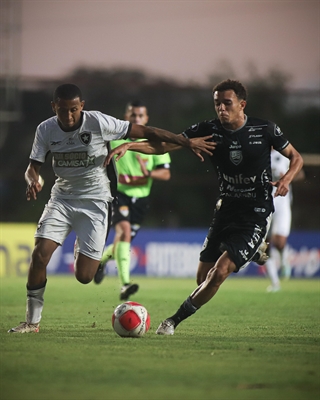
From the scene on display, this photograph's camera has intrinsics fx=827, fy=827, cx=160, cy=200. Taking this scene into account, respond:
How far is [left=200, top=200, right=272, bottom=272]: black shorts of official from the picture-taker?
7.83 meters

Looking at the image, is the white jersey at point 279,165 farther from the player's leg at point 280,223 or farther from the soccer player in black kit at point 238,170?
the soccer player in black kit at point 238,170

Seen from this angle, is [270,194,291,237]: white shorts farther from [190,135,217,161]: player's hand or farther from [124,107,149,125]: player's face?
[190,135,217,161]: player's hand

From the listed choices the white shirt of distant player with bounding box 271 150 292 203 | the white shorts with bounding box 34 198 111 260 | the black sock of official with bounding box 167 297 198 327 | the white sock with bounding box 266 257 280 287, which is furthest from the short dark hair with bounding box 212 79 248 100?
the white sock with bounding box 266 257 280 287

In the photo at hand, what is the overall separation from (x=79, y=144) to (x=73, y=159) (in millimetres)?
176

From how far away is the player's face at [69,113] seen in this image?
783 cm

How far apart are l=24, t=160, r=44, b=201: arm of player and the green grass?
4.31 feet

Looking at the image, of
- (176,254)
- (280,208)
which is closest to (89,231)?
(280,208)

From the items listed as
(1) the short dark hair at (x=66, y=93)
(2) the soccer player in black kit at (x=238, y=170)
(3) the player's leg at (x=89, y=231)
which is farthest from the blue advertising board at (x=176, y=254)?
(1) the short dark hair at (x=66, y=93)

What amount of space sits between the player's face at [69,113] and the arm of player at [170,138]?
0.56 m

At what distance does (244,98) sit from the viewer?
8281mm

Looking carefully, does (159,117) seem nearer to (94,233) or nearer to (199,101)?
(199,101)

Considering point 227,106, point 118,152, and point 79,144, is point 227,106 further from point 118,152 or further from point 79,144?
point 79,144

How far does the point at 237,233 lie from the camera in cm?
804

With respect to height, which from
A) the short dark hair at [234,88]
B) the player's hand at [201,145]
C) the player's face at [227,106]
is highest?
the short dark hair at [234,88]
